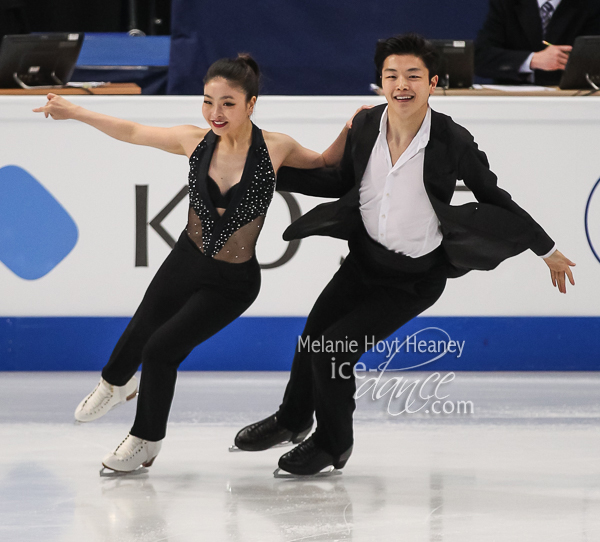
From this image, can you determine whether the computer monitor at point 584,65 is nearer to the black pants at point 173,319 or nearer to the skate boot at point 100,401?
the black pants at point 173,319

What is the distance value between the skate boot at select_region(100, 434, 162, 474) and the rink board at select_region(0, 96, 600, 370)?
5.55ft

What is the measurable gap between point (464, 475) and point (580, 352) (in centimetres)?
193

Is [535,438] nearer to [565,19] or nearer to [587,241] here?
[587,241]

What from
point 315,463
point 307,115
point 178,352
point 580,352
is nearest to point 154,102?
point 307,115

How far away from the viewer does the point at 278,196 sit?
4.20 meters

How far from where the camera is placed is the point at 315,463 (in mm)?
2680

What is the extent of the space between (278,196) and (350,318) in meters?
1.67

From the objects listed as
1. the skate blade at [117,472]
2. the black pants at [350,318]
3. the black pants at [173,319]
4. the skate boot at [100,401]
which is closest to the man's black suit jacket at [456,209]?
the black pants at [350,318]

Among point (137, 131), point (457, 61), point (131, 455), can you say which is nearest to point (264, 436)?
point (131, 455)

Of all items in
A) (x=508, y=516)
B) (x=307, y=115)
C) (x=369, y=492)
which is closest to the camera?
(x=508, y=516)

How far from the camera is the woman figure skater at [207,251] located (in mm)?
2596

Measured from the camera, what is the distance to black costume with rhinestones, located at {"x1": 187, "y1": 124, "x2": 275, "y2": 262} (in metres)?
2.65

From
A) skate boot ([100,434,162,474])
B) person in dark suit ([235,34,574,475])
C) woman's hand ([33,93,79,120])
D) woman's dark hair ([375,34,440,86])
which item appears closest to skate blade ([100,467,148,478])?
skate boot ([100,434,162,474])

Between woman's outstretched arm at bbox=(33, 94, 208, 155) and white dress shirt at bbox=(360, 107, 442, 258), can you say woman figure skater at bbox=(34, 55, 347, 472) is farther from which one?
white dress shirt at bbox=(360, 107, 442, 258)
